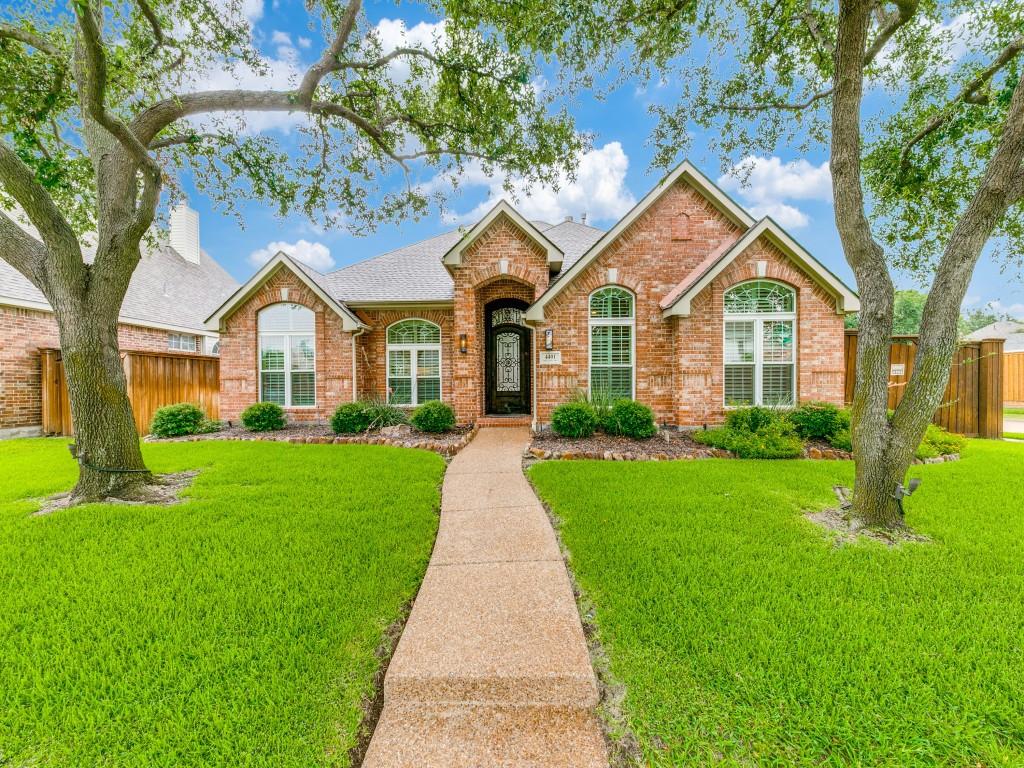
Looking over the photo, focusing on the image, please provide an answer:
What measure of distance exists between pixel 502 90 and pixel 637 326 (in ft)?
18.2

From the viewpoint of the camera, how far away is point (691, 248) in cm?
995

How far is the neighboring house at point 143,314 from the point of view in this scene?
1020cm

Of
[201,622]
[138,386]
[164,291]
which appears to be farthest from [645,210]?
[164,291]

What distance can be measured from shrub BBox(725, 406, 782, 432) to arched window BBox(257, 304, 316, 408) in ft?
33.7

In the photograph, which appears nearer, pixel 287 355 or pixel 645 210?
pixel 645 210

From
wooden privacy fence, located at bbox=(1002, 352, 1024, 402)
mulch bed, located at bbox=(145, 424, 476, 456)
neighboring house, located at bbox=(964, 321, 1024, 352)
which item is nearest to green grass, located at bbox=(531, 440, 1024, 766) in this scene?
mulch bed, located at bbox=(145, 424, 476, 456)

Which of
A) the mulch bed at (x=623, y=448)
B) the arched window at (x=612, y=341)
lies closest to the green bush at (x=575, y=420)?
the mulch bed at (x=623, y=448)

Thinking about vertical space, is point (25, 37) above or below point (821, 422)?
above

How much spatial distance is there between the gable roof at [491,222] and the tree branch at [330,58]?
13.7 ft

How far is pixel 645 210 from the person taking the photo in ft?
32.1

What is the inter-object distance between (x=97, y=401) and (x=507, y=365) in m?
8.58

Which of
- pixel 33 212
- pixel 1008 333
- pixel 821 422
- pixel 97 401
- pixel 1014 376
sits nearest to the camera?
pixel 33 212

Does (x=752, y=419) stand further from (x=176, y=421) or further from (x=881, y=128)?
(x=176, y=421)

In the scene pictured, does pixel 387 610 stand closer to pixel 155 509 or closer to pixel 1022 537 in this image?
pixel 155 509
